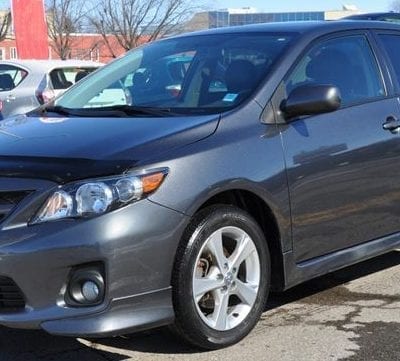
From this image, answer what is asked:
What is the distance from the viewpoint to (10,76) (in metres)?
11.2

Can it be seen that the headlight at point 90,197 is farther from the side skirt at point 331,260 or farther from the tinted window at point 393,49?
the tinted window at point 393,49

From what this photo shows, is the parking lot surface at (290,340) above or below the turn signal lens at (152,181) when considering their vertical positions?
below

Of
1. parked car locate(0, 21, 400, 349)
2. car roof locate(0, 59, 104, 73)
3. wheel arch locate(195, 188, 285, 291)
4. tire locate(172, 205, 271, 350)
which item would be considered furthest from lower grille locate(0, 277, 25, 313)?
car roof locate(0, 59, 104, 73)

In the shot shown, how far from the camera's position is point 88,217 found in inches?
128

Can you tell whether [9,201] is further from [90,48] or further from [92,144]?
[90,48]

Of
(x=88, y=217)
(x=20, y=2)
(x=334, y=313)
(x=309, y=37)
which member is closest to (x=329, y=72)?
(x=309, y=37)

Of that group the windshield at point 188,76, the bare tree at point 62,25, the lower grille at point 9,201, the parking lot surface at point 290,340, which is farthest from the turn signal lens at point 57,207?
the bare tree at point 62,25

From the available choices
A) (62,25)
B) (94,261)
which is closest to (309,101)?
(94,261)

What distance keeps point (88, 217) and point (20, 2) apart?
57.8 ft

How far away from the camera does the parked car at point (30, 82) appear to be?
10.9 meters

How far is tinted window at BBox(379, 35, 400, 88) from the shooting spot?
4930mm

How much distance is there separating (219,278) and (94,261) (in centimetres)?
77

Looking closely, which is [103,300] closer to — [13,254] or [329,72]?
[13,254]

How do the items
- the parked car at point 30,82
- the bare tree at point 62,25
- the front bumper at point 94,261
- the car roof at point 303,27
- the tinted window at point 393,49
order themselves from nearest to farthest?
1. the front bumper at point 94,261
2. the car roof at point 303,27
3. the tinted window at point 393,49
4. the parked car at point 30,82
5. the bare tree at point 62,25
